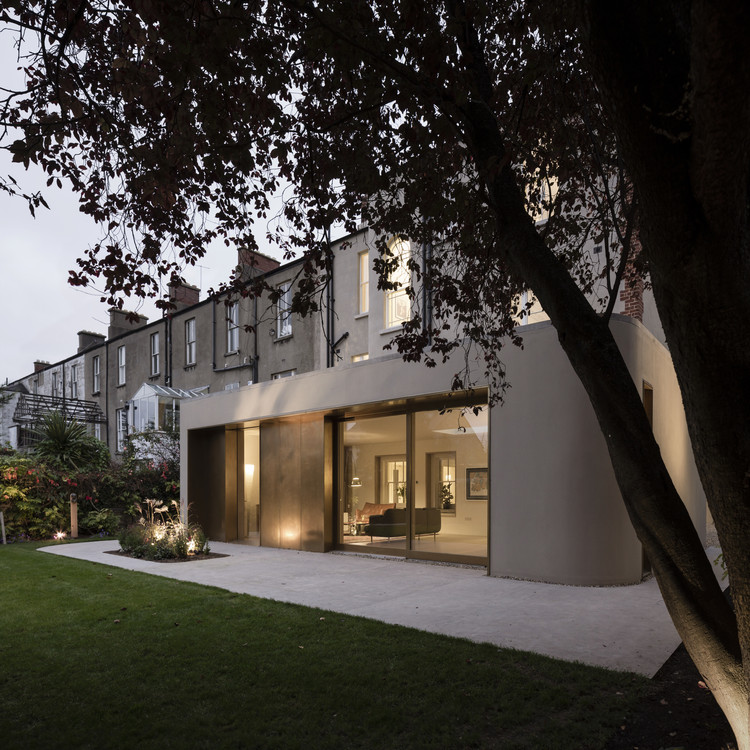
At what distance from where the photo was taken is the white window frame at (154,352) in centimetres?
2702

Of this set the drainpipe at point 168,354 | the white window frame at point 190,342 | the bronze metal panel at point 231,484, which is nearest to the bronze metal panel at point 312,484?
the bronze metal panel at point 231,484

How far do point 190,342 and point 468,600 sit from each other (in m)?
19.8

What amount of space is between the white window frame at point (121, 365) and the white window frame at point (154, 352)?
8.97 ft

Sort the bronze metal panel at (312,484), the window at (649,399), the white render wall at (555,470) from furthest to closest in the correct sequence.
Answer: the bronze metal panel at (312,484), the window at (649,399), the white render wall at (555,470)

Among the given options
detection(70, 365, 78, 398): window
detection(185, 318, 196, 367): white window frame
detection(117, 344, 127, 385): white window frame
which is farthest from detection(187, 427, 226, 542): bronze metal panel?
detection(70, 365, 78, 398): window

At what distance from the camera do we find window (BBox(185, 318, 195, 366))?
2502 centimetres

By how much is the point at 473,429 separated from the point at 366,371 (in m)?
2.42

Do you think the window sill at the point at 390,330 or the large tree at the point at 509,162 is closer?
the large tree at the point at 509,162

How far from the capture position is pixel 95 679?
4.89 m

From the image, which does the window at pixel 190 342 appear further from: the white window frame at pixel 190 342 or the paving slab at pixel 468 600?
the paving slab at pixel 468 600

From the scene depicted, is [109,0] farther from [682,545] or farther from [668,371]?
[668,371]

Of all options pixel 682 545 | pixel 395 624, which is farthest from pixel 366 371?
pixel 682 545

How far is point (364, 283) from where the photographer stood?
57.0ft

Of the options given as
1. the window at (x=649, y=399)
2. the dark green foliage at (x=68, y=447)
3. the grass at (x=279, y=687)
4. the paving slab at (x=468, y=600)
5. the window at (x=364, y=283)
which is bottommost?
the paving slab at (x=468, y=600)
